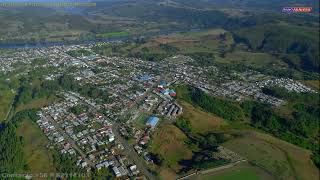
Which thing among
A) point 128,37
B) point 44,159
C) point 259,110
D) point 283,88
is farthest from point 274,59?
point 44,159

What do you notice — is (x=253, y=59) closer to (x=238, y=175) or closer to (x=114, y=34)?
(x=114, y=34)

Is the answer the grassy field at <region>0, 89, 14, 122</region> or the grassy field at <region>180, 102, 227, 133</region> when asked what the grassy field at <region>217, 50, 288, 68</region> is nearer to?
the grassy field at <region>180, 102, 227, 133</region>

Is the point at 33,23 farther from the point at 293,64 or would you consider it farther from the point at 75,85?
the point at 293,64

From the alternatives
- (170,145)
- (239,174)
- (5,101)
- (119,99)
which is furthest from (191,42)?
(239,174)

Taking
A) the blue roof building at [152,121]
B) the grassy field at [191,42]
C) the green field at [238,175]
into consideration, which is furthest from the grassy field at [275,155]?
the grassy field at [191,42]

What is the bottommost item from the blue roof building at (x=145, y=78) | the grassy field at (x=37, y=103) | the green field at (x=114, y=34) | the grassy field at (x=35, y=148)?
→ the grassy field at (x=35, y=148)

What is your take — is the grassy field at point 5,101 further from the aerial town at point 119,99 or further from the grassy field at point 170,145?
the grassy field at point 170,145
